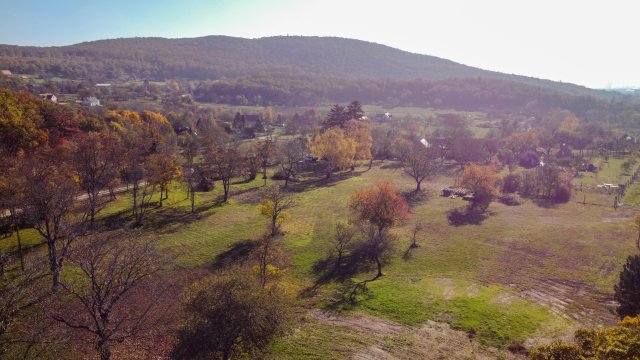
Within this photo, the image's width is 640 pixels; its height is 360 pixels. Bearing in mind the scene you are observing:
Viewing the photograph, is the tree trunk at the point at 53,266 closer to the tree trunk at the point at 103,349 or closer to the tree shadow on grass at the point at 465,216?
the tree trunk at the point at 103,349

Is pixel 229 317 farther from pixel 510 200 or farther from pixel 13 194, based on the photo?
pixel 510 200

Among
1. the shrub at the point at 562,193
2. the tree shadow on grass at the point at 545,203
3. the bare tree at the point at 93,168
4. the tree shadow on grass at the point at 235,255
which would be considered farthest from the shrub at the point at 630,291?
the bare tree at the point at 93,168

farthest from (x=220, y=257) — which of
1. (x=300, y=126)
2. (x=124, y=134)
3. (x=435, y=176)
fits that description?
(x=300, y=126)

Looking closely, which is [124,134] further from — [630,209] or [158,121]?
[630,209]

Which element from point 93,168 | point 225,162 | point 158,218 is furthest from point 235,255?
point 225,162

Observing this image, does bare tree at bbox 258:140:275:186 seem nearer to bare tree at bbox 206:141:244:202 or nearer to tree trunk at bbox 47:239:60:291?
bare tree at bbox 206:141:244:202

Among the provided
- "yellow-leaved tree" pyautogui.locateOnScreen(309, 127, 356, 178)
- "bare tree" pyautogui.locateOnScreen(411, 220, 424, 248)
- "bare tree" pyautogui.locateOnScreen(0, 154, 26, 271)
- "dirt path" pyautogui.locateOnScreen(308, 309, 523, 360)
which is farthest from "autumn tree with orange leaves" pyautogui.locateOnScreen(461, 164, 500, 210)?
"bare tree" pyautogui.locateOnScreen(0, 154, 26, 271)
